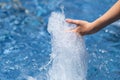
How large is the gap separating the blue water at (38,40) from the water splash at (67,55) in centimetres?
28

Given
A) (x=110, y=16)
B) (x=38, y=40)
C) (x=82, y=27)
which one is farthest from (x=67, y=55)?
(x=38, y=40)

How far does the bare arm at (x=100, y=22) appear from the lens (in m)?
2.01

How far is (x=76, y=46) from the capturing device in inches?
82.0

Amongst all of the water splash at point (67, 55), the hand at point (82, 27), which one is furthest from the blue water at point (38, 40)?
the hand at point (82, 27)

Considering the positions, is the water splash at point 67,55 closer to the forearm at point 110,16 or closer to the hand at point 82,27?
the hand at point 82,27

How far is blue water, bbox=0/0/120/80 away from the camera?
2449 mm

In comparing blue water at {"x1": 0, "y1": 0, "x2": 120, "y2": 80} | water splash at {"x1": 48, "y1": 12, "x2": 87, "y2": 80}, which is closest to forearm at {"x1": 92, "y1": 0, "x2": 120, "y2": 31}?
water splash at {"x1": 48, "y1": 12, "x2": 87, "y2": 80}

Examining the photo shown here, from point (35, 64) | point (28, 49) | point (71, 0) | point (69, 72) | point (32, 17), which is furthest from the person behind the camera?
point (71, 0)

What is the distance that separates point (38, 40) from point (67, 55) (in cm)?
81

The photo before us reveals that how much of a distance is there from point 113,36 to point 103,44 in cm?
17

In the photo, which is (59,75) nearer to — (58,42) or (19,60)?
(58,42)

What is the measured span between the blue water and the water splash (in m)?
0.28

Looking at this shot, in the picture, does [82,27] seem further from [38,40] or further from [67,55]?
[38,40]

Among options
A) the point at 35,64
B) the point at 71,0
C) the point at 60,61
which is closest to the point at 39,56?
the point at 35,64
